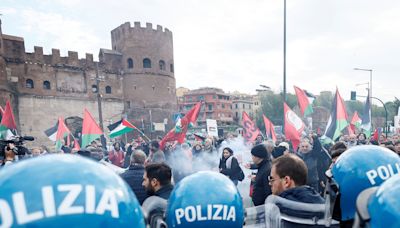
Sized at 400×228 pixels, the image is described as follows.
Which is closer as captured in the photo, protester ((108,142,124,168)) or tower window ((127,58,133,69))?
protester ((108,142,124,168))

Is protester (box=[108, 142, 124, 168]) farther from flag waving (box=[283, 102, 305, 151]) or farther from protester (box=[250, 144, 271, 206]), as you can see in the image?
protester (box=[250, 144, 271, 206])

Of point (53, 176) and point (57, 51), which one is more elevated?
point (57, 51)

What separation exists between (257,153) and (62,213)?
10.8 ft

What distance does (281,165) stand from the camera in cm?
258

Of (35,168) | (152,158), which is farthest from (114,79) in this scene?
(35,168)

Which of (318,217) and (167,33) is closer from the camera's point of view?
(318,217)

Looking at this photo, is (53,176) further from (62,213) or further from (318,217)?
(318,217)

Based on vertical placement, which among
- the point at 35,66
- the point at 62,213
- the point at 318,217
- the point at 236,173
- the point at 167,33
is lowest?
the point at 236,173

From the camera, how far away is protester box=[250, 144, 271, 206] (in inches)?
158

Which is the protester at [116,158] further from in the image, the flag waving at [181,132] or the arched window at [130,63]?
the arched window at [130,63]

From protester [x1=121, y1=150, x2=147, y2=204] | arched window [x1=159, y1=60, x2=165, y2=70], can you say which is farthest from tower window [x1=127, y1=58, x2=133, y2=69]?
protester [x1=121, y1=150, x2=147, y2=204]

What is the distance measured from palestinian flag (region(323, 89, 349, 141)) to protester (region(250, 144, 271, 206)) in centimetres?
584

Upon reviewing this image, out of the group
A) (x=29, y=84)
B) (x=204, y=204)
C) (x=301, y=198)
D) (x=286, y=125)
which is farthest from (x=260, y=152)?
(x=29, y=84)

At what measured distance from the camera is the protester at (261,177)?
13.2 ft
